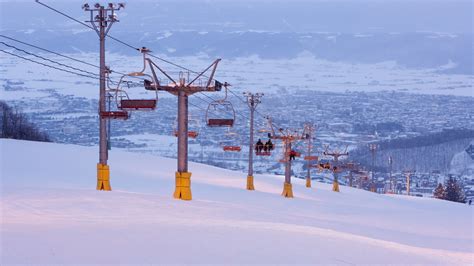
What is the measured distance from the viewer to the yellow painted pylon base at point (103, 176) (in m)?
28.2

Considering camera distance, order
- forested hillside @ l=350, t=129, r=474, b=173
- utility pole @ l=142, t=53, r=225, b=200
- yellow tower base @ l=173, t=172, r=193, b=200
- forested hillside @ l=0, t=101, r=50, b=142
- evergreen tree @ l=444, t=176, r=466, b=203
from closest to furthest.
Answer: utility pole @ l=142, t=53, r=225, b=200 < yellow tower base @ l=173, t=172, r=193, b=200 < forested hillside @ l=0, t=101, r=50, b=142 < evergreen tree @ l=444, t=176, r=466, b=203 < forested hillside @ l=350, t=129, r=474, b=173

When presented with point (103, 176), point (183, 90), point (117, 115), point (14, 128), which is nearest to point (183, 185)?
point (103, 176)

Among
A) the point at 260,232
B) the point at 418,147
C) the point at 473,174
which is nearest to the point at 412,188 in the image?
the point at 473,174

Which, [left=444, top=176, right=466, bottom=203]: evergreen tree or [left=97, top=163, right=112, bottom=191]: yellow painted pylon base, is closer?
[left=97, top=163, right=112, bottom=191]: yellow painted pylon base

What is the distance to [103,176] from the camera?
28594mm

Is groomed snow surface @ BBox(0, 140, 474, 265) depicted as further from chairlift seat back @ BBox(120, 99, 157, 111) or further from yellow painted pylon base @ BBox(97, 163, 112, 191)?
chairlift seat back @ BBox(120, 99, 157, 111)

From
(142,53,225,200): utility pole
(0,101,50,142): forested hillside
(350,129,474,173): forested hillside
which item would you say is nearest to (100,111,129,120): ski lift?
(142,53,225,200): utility pole

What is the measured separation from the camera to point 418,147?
175 metres

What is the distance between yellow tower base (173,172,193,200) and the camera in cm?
2869

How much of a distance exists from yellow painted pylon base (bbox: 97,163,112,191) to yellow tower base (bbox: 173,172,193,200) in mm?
2366

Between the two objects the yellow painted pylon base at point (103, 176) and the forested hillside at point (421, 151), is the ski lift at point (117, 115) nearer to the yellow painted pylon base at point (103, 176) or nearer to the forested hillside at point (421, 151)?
the yellow painted pylon base at point (103, 176)

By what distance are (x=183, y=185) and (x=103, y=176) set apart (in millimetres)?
2715

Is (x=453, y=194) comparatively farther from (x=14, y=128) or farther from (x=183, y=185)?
(x=183, y=185)

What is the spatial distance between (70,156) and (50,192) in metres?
26.8
